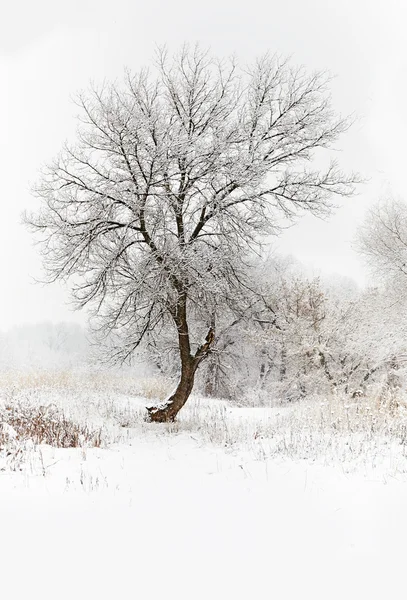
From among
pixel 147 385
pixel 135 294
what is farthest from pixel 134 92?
→ pixel 147 385

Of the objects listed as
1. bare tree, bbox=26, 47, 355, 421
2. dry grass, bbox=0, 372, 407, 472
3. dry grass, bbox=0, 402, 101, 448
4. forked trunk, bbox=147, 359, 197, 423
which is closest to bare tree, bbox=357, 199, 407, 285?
bare tree, bbox=26, 47, 355, 421

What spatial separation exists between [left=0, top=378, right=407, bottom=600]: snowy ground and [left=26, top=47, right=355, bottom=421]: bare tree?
15.8 ft

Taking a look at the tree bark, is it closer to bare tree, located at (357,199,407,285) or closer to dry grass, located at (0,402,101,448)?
dry grass, located at (0,402,101,448)

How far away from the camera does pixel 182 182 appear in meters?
9.34

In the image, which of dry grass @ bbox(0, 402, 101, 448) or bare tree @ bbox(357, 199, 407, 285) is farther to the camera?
bare tree @ bbox(357, 199, 407, 285)

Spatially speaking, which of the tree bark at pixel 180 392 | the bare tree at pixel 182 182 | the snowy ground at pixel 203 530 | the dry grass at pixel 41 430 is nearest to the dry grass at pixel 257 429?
the dry grass at pixel 41 430

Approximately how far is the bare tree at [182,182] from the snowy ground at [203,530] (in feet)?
15.8

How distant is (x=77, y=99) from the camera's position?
927cm

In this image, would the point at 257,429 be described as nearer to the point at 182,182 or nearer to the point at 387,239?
the point at 182,182

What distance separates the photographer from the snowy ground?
2.83m

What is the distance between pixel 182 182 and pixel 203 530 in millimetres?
7688

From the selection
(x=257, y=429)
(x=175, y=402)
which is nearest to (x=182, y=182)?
(x=175, y=402)

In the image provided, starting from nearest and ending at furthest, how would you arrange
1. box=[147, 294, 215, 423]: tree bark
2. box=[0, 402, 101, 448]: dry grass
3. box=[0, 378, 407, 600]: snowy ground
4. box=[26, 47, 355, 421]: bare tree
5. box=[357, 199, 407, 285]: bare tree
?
box=[0, 378, 407, 600]: snowy ground < box=[0, 402, 101, 448]: dry grass < box=[26, 47, 355, 421]: bare tree < box=[147, 294, 215, 423]: tree bark < box=[357, 199, 407, 285]: bare tree

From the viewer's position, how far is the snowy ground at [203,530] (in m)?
2.83
